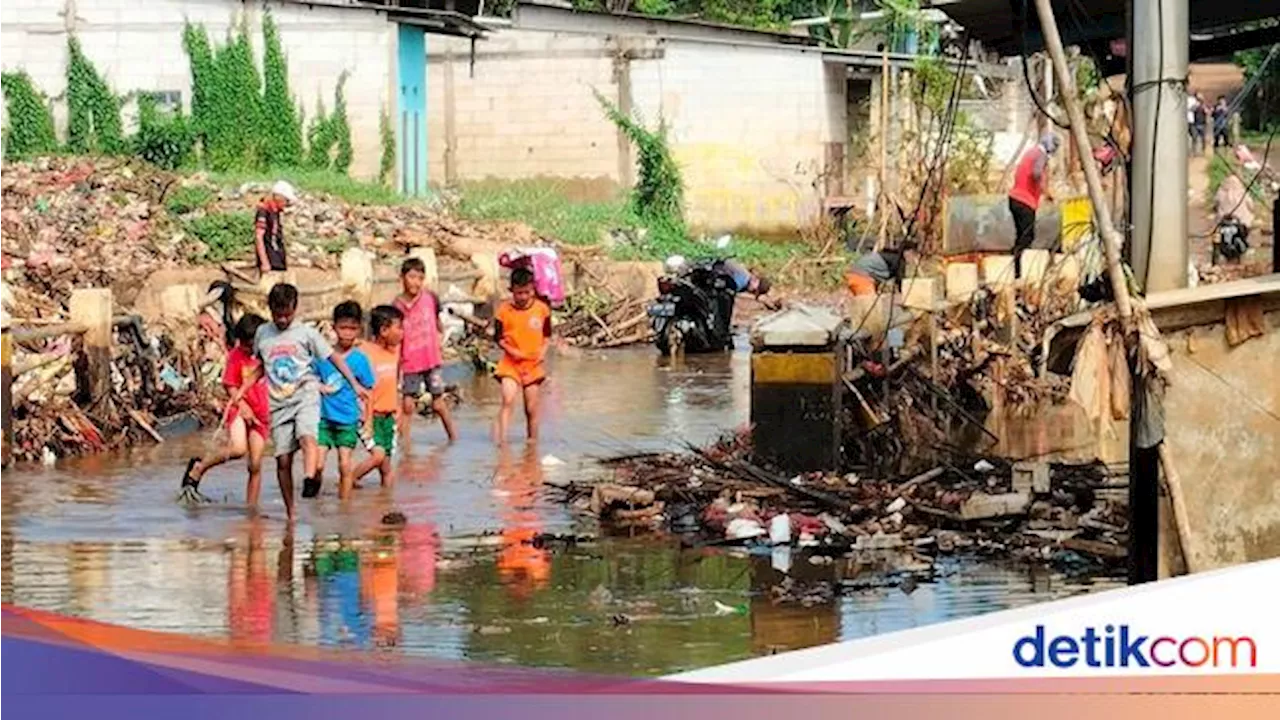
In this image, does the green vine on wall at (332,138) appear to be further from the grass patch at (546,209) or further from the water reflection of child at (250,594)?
the water reflection of child at (250,594)

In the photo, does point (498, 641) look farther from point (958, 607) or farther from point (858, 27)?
point (858, 27)

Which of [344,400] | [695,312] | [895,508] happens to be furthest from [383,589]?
[695,312]

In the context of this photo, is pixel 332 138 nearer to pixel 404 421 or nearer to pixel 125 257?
pixel 125 257

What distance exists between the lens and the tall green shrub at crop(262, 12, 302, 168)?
124ft

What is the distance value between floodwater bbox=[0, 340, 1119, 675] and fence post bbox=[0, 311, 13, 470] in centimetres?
39

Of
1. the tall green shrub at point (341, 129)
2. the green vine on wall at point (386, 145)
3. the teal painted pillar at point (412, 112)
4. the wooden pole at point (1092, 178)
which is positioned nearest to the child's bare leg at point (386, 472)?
the wooden pole at point (1092, 178)

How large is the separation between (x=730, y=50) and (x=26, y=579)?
31.8m

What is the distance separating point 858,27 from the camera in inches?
2028

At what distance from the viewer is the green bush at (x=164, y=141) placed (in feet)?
120

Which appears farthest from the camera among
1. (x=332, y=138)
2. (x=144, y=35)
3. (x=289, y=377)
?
(x=332, y=138)

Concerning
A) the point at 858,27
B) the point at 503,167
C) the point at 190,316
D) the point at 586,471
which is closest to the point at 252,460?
the point at 586,471

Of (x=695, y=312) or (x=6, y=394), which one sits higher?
(x=6, y=394)

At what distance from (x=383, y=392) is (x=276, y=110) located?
23.6m

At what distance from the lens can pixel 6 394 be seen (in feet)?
53.1
